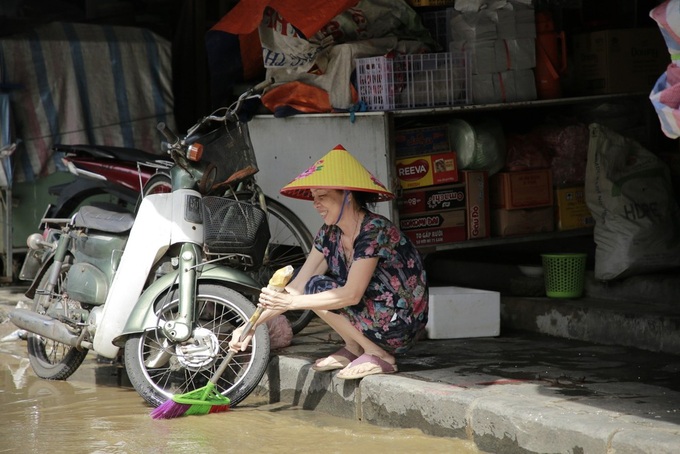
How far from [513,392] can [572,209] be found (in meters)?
2.53

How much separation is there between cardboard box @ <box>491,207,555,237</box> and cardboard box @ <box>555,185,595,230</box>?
62 mm

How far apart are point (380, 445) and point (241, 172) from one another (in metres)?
1.88

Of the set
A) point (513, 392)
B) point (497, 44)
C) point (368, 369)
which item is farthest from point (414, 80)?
point (513, 392)

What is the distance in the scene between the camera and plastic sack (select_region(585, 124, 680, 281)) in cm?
679

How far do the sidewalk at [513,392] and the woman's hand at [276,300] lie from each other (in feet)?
1.88

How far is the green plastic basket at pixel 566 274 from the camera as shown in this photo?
692cm

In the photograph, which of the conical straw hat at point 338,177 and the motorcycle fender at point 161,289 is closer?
the conical straw hat at point 338,177

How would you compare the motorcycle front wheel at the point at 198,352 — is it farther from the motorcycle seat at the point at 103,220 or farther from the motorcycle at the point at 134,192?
the motorcycle seat at the point at 103,220

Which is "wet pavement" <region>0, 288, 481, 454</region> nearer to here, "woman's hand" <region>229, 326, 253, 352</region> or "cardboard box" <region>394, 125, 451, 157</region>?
"woman's hand" <region>229, 326, 253, 352</region>

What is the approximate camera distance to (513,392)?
501 cm

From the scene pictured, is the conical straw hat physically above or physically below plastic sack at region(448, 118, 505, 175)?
below

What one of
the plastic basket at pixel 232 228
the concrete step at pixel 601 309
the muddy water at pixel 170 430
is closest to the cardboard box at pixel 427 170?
the concrete step at pixel 601 309

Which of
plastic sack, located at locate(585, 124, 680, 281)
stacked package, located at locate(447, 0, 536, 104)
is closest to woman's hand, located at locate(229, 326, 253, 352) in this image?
stacked package, located at locate(447, 0, 536, 104)

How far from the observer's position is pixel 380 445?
4.93 metres
